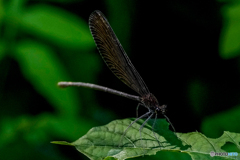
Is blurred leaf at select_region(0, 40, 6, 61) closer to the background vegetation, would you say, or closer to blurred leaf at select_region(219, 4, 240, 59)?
the background vegetation

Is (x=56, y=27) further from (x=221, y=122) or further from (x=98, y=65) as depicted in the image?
(x=221, y=122)

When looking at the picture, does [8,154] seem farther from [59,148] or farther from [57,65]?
[57,65]

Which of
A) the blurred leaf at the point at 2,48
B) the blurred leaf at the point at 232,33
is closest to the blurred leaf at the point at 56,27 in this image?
the blurred leaf at the point at 2,48

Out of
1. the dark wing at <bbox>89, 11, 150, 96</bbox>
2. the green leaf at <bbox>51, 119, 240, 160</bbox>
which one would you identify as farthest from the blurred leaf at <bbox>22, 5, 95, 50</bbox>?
the green leaf at <bbox>51, 119, 240, 160</bbox>

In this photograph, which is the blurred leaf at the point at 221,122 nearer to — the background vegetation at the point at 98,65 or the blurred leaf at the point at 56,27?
the background vegetation at the point at 98,65

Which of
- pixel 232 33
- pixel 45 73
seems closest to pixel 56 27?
pixel 45 73
